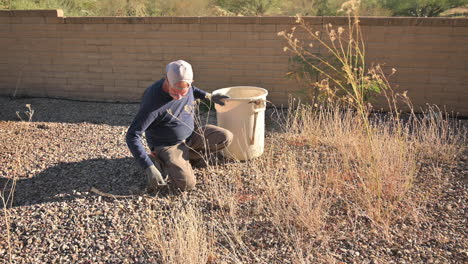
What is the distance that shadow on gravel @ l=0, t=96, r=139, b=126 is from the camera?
708 cm

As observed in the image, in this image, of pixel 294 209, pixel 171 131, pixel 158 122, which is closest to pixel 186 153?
pixel 171 131

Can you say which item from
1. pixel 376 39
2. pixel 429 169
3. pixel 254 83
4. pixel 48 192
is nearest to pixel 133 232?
pixel 48 192

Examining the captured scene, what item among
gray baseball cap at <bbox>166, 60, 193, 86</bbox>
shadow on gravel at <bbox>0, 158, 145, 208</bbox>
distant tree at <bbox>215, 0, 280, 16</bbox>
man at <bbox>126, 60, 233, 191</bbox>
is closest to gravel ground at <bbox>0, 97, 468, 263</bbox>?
shadow on gravel at <bbox>0, 158, 145, 208</bbox>

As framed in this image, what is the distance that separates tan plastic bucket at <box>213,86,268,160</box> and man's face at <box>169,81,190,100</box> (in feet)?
2.42

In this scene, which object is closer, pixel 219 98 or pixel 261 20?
pixel 219 98

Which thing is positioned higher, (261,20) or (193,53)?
(261,20)

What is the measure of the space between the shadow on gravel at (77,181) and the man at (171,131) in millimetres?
347

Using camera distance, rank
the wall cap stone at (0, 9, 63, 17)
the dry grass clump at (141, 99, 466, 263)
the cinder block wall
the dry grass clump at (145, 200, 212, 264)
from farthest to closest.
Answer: the wall cap stone at (0, 9, 63, 17)
the cinder block wall
the dry grass clump at (141, 99, 466, 263)
the dry grass clump at (145, 200, 212, 264)

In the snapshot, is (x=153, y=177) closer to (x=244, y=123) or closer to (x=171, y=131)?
(x=171, y=131)

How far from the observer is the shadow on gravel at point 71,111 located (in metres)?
7.08

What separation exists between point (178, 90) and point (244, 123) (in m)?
1.04

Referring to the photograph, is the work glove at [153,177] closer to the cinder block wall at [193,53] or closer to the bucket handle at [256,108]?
the bucket handle at [256,108]

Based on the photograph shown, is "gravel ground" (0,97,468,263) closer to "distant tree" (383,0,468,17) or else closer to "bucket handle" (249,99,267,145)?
"bucket handle" (249,99,267,145)

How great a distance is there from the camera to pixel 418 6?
42.3 feet
